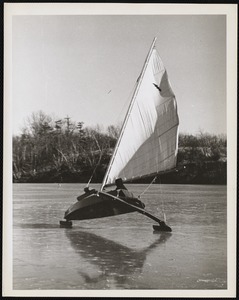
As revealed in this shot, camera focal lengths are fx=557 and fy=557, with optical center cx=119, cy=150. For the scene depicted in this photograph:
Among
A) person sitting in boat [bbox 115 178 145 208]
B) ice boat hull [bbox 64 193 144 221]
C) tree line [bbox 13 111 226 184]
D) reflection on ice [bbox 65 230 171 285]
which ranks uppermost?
tree line [bbox 13 111 226 184]

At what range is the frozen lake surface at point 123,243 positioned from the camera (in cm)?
246

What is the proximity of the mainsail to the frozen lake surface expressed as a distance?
0.34 feet

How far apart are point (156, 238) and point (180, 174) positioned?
12.2 inches

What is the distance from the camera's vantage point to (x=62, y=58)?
2.53 m

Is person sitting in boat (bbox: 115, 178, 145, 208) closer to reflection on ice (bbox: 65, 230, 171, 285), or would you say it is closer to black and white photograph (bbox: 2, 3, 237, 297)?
black and white photograph (bbox: 2, 3, 237, 297)

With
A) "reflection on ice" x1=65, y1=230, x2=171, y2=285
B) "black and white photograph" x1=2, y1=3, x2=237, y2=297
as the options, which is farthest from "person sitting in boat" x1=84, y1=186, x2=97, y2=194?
"reflection on ice" x1=65, y1=230, x2=171, y2=285

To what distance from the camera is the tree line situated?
2516 mm

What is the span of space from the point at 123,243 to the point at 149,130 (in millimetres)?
525

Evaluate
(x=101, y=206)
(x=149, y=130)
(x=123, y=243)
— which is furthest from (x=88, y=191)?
(x=149, y=130)

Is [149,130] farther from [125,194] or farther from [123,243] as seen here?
[123,243]

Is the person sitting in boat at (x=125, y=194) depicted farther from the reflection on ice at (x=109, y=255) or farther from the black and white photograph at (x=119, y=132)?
the reflection on ice at (x=109, y=255)

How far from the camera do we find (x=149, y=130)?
254cm

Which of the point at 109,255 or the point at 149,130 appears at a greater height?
the point at 149,130

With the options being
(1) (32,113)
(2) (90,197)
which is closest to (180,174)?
(2) (90,197)
